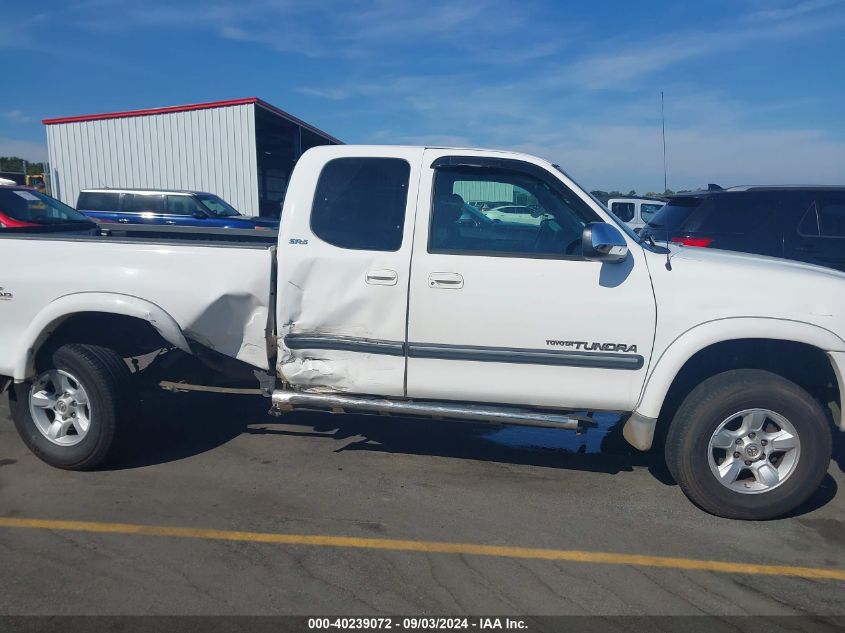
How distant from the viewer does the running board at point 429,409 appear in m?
4.30

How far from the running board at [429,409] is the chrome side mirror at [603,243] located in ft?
3.28

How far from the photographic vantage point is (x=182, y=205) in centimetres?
1819

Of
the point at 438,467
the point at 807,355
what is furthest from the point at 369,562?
the point at 807,355

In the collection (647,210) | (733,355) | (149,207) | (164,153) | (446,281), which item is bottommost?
(733,355)

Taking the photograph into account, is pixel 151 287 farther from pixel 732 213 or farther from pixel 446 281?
pixel 732 213

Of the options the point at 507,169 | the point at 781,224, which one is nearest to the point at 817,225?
the point at 781,224

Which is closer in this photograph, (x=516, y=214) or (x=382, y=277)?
(x=382, y=277)

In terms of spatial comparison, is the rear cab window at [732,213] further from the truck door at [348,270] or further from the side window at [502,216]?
the truck door at [348,270]

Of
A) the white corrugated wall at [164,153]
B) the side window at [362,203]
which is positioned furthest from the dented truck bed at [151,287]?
the white corrugated wall at [164,153]

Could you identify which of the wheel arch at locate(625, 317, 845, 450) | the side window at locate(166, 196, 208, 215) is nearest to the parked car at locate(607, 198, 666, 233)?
the side window at locate(166, 196, 208, 215)

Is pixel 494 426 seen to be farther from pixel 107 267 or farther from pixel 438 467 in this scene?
pixel 107 267

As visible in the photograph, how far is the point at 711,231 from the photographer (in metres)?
7.68

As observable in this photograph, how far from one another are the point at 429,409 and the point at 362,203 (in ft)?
4.51

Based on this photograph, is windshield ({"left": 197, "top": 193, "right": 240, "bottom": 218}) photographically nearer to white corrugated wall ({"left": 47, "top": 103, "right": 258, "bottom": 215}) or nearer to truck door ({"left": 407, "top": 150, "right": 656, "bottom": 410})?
white corrugated wall ({"left": 47, "top": 103, "right": 258, "bottom": 215})
